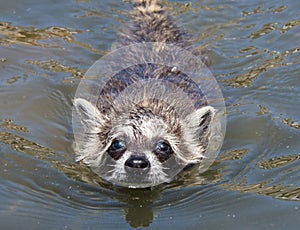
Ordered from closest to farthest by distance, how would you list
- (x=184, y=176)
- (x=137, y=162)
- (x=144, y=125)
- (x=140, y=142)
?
(x=137, y=162), (x=140, y=142), (x=144, y=125), (x=184, y=176)

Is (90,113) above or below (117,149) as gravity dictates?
above

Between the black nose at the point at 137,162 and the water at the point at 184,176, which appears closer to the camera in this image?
the black nose at the point at 137,162

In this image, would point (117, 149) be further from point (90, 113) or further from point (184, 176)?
point (184, 176)

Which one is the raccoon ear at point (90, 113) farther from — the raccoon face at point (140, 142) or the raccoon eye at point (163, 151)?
the raccoon eye at point (163, 151)

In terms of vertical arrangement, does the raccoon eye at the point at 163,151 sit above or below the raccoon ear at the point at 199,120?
below

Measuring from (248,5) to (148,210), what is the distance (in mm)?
6885

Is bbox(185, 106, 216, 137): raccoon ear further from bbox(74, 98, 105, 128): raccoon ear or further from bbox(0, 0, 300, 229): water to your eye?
bbox(74, 98, 105, 128): raccoon ear

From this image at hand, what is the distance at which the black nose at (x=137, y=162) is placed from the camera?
6.93m

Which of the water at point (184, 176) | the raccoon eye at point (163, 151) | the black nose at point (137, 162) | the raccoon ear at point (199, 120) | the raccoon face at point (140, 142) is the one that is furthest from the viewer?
the raccoon ear at point (199, 120)

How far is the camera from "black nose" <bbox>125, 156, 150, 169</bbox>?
693 centimetres

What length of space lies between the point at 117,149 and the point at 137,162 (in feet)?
2.04

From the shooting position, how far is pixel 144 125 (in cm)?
746

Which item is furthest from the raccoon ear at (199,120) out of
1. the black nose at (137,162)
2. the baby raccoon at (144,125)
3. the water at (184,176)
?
the black nose at (137,162)

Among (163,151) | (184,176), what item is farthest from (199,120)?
(163,151)
